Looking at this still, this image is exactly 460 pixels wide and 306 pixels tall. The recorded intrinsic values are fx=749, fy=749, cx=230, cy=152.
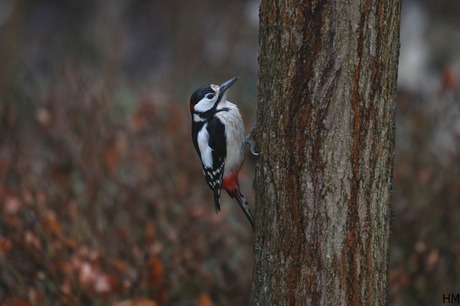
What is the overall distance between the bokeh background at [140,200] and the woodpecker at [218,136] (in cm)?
68

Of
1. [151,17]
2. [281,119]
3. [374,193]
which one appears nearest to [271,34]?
[281,119]

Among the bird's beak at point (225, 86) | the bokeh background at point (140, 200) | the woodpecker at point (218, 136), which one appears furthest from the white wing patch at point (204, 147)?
the bokeh background at point (140, 200)

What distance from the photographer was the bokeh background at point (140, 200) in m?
4.79

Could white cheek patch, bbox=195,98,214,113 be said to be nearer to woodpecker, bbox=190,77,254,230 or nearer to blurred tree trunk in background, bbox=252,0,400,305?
woodpecker, bbox=190,77,254,230

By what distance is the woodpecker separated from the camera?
14.0ft

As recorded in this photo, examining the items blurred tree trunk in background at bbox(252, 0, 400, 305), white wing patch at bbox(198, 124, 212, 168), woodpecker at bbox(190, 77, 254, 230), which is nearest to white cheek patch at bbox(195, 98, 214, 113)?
woodpecker at bbox(190, 77, 254, 230)

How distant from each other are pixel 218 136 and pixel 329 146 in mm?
1548

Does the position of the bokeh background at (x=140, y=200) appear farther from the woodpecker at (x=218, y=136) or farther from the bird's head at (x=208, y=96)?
the bird's head at (x=208, y=96)

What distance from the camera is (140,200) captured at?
229 inches

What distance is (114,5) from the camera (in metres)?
12.3

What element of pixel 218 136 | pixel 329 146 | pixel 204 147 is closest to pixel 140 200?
pixel 204 147

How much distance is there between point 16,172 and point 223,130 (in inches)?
103

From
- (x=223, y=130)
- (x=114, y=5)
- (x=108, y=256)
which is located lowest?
(x=108, y=256)

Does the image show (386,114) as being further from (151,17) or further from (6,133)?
(151,17)
